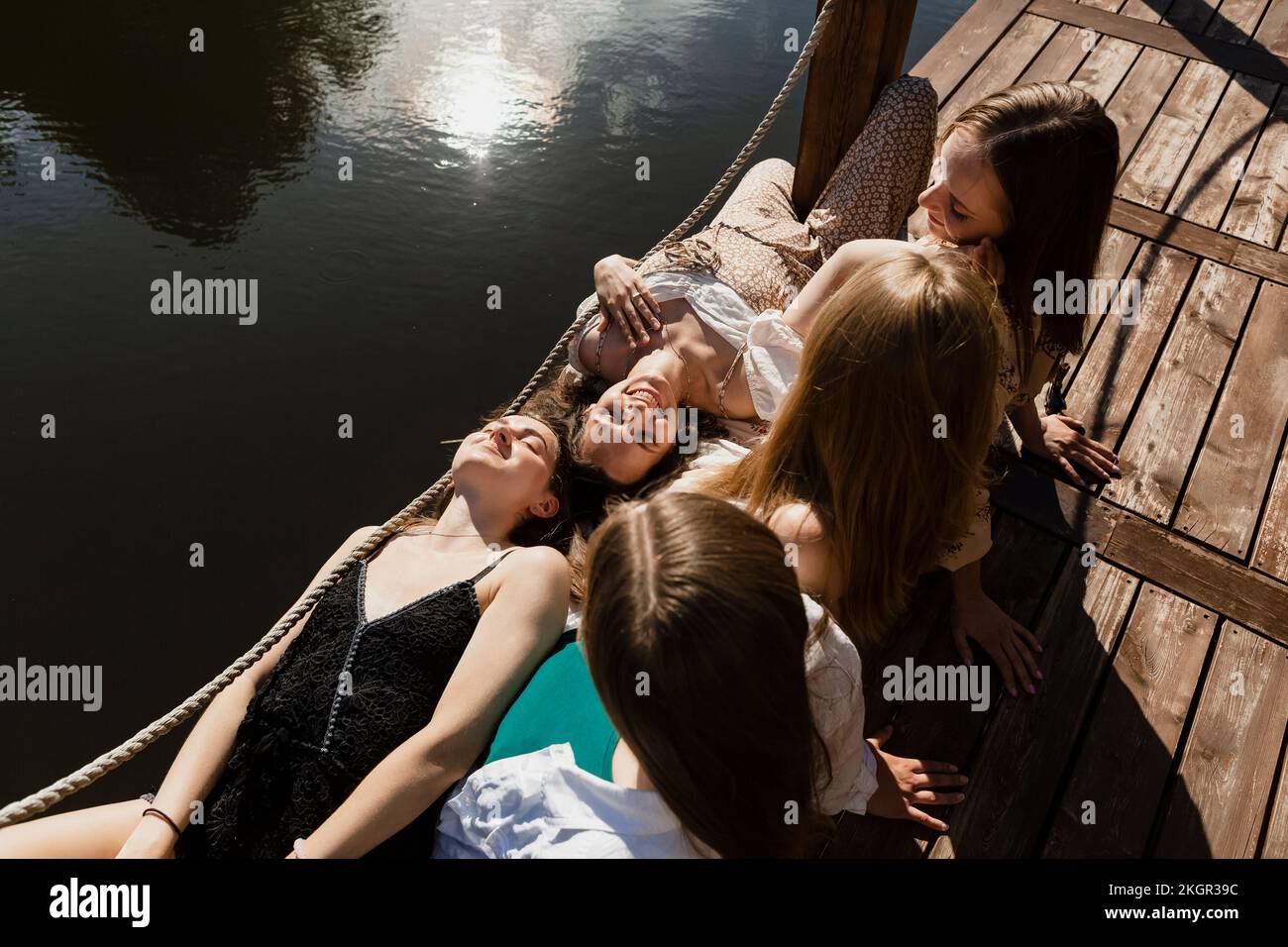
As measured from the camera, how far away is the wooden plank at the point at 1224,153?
3502mm

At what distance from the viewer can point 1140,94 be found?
4.02 metres

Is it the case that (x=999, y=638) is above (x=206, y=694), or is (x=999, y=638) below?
above

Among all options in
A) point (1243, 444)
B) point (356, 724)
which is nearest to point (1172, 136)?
point (1243, 444)

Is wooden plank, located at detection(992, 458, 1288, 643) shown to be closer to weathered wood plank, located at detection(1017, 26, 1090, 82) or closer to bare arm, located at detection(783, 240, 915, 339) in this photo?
bare arm, located at detection(783, 240, 915, 339)

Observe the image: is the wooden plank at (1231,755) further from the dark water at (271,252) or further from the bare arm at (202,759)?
the dark water at (271,252)

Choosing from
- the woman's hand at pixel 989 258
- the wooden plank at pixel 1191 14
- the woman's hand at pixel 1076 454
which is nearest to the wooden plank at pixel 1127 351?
the woman's hand at pixel 1076 454

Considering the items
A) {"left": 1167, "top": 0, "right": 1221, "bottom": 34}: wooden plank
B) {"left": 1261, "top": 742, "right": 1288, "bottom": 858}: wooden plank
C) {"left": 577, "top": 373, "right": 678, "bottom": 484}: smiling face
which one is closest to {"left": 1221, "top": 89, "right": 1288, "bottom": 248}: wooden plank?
{"left": 1167, "top": 0, "right": 1221, "bottom": 34}: wooden plank

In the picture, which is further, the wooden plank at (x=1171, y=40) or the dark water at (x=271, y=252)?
the wooden plank at (x=1171, y=40)

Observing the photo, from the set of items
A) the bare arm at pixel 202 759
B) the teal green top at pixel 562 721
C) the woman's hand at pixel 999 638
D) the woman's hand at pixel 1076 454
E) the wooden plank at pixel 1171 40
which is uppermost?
the wooden plank at pixel 1171 40

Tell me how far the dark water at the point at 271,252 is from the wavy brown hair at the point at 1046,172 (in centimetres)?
231

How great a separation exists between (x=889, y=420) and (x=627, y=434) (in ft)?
2.71

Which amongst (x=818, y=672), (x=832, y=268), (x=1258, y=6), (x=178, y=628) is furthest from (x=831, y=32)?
(x=1258, y=6)

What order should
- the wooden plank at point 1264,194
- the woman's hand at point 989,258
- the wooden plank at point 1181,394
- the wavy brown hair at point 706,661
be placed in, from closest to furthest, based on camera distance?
the wavy brown hair at point 706,661
the woman's hand at point 989,258
the wooden plank at point 1181,394
the wooden plank at point 1264,194

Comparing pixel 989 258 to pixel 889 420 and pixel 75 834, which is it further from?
pixel 75 834
